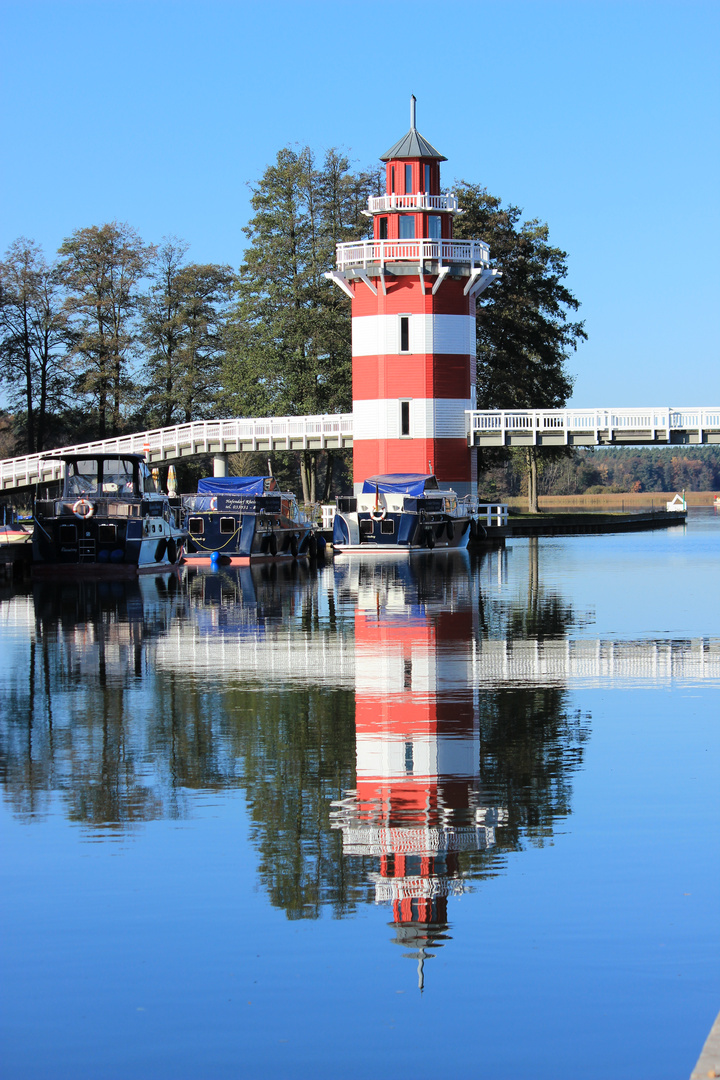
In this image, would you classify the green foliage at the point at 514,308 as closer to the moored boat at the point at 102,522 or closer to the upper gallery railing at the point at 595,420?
the upper gallery railing at the point at 595,420

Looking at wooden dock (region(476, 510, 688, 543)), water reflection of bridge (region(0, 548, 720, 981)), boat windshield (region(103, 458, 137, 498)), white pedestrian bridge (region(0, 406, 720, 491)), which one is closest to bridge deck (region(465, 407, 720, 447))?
white pedestrian bridge (region(0, 406, 720, 491))

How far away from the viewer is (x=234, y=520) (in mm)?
50688

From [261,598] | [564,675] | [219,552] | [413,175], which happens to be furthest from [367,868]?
[413,175]

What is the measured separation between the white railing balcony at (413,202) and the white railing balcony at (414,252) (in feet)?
6.68

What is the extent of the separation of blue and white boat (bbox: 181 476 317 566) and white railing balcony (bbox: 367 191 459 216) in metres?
18.2

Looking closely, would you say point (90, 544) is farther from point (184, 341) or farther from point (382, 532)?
point (184, 341)

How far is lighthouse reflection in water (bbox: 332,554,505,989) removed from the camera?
27.0 ft

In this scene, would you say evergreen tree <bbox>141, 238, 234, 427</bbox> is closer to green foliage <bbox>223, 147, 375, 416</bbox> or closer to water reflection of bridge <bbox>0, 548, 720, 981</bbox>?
green foliage <bbox>223, 147, 375, 416</bbox>

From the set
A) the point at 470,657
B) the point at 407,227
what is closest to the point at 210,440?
the point at 407,227

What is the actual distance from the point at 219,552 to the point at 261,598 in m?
17.1

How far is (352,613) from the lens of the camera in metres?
28.2

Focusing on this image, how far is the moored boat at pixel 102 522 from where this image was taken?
4184 centimetres

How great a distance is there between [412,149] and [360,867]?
2307 inches

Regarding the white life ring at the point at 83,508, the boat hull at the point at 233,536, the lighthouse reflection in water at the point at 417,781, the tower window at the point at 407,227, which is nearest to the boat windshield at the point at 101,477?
the white life ring at the point at 83,508
